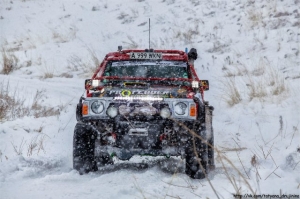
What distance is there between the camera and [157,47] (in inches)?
604

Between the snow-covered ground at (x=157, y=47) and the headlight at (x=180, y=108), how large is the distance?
659 mm

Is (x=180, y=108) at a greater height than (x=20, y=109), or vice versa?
(x=180, y=108)

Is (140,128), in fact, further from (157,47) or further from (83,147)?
(157,47)

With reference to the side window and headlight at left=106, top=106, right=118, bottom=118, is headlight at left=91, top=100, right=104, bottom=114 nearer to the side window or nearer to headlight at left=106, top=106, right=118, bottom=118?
headlight at left=106, top=106, right=118, bottom=118

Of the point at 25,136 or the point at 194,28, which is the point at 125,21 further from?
the point at 25,136

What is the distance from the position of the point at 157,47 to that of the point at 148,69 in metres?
8.35

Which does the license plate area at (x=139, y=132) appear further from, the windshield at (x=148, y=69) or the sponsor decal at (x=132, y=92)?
the windshield at (x=148, y=69)

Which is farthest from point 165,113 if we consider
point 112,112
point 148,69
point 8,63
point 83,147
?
point 8,63

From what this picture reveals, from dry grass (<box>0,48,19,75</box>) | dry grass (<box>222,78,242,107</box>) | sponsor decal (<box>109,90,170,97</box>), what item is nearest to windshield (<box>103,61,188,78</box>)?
sponsor decal (<box>109,90,170,97</box>)

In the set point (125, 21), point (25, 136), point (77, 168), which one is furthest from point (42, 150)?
point (125, 21)

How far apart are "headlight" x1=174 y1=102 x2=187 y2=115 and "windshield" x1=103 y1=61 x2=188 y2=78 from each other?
144cm

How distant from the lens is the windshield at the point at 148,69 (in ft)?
23.0

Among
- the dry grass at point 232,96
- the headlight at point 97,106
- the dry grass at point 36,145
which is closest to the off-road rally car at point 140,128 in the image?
the headlight at point 97,106

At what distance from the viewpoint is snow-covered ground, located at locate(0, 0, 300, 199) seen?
4.93m
